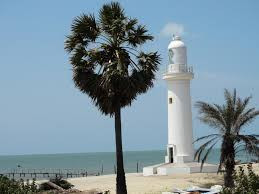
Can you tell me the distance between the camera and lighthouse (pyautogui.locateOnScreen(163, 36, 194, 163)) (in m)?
36.1

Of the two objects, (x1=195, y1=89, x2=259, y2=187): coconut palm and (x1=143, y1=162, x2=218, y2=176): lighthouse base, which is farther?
(x1=143, y1=162, x2=218, y2=176): lighthouse base

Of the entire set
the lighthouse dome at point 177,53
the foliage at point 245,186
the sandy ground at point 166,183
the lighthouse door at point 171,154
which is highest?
the lighthouse dome at point 177,53

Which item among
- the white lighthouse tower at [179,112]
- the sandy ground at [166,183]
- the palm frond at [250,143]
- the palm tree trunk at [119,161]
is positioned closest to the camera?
the palm tree trunk at [119,161]

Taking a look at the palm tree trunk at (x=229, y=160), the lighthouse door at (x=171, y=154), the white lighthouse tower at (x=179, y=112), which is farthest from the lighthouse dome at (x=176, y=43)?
the palm tree trunk at (x=229, y=160)

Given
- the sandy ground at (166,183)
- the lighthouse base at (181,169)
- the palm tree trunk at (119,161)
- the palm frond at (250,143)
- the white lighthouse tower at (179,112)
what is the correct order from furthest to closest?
the white lighthouse tower at (179,112) < the lighthouse base at (181,169) < the sandy ground at (166,183) < the palm frond at (250,143) < the palm tree trunk at (119,161)

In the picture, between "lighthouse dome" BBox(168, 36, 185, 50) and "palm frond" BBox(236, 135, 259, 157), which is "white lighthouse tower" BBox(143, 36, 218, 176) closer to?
"lighthouse dome" BBox(168, 36, 185, 50)

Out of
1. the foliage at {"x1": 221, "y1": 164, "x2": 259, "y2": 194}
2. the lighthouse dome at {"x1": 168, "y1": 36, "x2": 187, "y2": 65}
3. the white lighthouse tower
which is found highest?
the lighthouse dome at {"x1": 168, "y1": 36, "x2": 187, "y2": 65}

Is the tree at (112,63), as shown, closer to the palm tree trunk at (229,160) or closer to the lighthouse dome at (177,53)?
the palm tree trunk at (229,160)

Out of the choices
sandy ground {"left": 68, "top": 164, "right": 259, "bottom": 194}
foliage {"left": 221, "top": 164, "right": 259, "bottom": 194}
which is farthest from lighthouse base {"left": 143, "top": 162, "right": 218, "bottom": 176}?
foliage {"left": 221, "top": 164, "right": 259, "bottom": 194}

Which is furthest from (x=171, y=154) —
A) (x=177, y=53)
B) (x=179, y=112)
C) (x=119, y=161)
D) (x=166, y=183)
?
(x=119, y=161)

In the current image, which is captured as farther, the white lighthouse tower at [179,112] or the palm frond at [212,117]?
the white lighthouse tower at [179,112]

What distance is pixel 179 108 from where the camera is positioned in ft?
119

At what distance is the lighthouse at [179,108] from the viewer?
36.1 metres

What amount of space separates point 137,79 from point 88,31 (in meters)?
3.05
